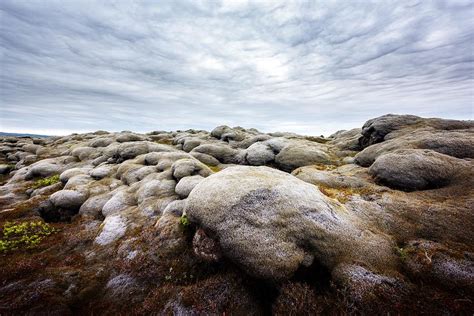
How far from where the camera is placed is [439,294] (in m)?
9.05

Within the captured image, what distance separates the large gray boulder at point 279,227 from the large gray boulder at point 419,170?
381 inches

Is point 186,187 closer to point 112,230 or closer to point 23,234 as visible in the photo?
point 112,230

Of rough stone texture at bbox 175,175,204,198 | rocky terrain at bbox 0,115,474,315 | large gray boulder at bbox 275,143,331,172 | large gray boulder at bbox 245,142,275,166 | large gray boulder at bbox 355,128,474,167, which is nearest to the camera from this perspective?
rocky terrain at bbox 0,115,474,315

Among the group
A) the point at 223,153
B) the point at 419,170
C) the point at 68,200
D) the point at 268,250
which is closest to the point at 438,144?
the point at 419,170

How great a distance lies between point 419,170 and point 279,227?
1674 cm

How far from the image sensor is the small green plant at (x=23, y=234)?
57.5ft

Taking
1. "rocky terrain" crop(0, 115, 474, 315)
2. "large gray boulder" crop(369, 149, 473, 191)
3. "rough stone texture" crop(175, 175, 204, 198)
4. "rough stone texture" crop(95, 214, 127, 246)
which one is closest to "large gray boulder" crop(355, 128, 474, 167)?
"rocky terrain" crop(0, 115, 474, 315)

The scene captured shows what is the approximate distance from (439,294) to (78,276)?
19.9 meters

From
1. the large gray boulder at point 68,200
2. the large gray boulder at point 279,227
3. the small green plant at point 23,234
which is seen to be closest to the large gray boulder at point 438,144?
the large gray boulder at point 279,227

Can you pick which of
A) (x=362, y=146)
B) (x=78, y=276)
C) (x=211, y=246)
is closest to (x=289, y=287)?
(x=211, y=246)

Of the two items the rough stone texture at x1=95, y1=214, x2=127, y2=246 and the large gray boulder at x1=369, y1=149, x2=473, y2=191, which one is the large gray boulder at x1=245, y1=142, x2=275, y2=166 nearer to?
the large gray boulder at x1=369, y1=149, x2=473, y2=191

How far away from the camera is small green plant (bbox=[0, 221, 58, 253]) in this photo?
57.5ft

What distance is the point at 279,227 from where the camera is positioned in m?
12.3

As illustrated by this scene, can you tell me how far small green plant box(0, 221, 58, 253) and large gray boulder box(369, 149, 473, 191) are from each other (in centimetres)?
3365
